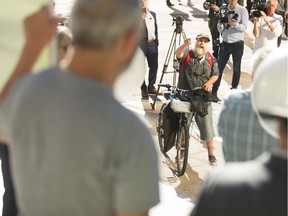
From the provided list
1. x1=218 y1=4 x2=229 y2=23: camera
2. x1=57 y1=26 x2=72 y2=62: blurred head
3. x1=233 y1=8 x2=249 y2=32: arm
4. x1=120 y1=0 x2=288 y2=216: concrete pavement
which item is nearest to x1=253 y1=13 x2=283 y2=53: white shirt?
x1=233 y1=8 x2=249 y2=32: arm

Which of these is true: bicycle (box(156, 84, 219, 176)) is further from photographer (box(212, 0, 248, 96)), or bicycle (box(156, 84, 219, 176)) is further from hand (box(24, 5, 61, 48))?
hand (box(24, 5, 61, 48))

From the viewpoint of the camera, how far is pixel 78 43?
1862mm

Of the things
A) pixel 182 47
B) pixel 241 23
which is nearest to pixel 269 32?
pixel 241 23

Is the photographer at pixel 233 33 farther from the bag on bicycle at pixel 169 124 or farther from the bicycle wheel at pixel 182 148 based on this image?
the bicycle wheel at pixel 182 148

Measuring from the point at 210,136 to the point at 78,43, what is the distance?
4701 millimetres

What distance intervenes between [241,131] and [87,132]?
1.40 m

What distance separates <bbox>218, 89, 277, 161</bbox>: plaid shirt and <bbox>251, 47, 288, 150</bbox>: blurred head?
32.1 inches

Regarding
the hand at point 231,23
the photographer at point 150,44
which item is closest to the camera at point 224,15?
the hand at point 231,23

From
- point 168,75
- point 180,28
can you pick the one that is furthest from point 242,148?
point 168,75

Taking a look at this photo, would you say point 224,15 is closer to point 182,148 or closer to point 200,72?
point 200,72

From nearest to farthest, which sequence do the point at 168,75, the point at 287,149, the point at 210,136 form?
the point at 287,149, the point at 210,136, the point at 168,75

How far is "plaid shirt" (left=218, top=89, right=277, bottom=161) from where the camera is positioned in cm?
306

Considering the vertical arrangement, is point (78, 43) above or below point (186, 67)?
above

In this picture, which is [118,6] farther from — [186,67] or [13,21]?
[186,67]
